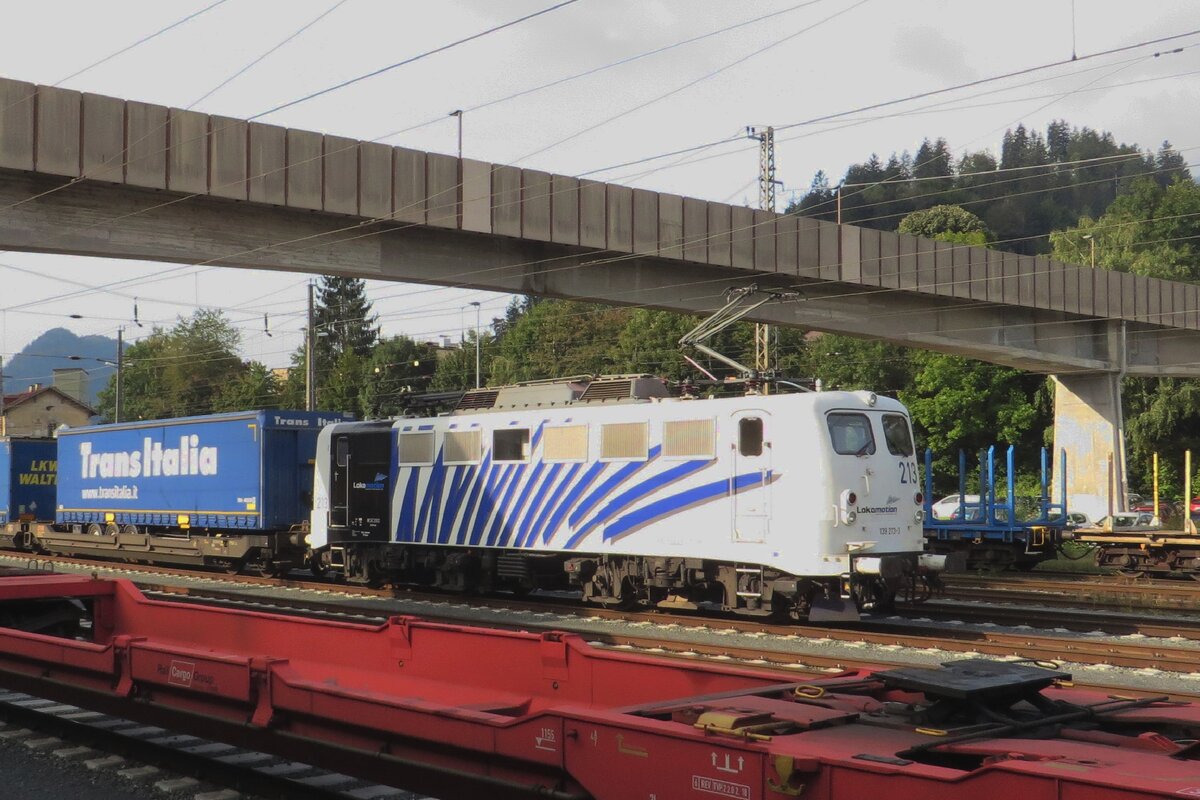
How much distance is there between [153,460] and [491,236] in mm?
9988

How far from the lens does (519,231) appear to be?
74.2 ft

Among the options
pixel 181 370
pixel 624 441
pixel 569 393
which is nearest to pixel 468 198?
pixel 569 393

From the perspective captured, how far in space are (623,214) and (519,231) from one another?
246cm

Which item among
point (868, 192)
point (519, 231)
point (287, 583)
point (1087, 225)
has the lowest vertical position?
point (287, 583)

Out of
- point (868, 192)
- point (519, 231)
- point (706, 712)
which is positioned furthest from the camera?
point (868, 192)

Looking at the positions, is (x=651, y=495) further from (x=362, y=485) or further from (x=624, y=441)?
(x=362, y=485)

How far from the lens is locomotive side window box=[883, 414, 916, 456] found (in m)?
16.2

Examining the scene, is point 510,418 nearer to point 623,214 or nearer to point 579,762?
point 623,214

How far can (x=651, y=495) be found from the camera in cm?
1681

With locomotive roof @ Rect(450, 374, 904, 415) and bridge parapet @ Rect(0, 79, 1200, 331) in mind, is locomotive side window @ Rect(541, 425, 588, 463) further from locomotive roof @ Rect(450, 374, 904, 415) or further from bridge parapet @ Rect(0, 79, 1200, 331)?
bridge parapet @ Rect(0, 79, 1200, 331)

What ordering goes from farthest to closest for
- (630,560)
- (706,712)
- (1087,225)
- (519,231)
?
(1087,225) → (519,231) → (630,560) → (706,712)

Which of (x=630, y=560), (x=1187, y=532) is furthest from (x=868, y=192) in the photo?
(x=630, y=560)

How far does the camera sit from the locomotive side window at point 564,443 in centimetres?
1773

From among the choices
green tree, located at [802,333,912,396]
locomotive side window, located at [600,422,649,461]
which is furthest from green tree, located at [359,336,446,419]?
locomotive side window, located at [600,422,649,461]
